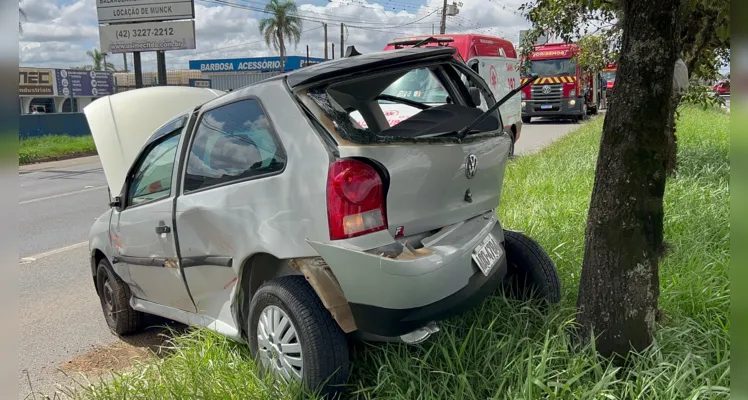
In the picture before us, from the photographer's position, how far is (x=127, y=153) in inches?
195

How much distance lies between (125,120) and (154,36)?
48.9 feet

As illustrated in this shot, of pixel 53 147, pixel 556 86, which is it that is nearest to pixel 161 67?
pixel 53 147

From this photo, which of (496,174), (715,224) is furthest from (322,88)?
(715,224)

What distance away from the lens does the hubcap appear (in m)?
2.82

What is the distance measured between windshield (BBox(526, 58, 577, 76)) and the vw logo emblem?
22.5 meters

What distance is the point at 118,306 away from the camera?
4473 mm

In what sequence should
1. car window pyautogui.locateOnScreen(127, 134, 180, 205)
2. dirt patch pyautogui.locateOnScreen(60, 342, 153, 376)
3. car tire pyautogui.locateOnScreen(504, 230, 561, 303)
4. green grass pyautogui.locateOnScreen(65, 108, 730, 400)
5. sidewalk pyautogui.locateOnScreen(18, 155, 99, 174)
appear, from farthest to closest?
sidewalk pyautogui.locateOnScreen(18, 155, 99, 174), dirt patch pyautogui.locateOnScreen(60, 342, 153, 376), car window pyautogui.locateOnScreen(127, 134, 180, 205), car tire pyautogui.locateOnScreen(504, 230, 561, 303), green grass pyautogui.locateOnScreen(65, 108, 730, 400)

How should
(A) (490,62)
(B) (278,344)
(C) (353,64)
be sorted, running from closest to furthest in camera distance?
1. (B) (278,344)
2. (C) (353,64)
3. (A) (490,62)

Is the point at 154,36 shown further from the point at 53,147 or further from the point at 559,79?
the point at 559,79

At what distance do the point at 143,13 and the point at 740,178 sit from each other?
1995 cm

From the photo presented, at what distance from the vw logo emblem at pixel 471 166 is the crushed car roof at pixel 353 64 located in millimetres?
617

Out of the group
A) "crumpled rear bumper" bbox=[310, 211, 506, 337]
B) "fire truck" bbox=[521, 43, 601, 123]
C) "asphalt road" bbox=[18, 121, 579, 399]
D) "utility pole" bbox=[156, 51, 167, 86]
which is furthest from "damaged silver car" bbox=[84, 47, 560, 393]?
"fire truck" bbox=[521, 43, 601, 123]

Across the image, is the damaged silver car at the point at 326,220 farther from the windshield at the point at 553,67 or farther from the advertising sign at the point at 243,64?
the advertising sign at the point at 243,64

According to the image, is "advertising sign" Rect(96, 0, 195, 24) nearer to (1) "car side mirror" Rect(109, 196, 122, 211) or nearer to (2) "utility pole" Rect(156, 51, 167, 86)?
(2) "utility pole" Rect(156, 51, 167, 86)
